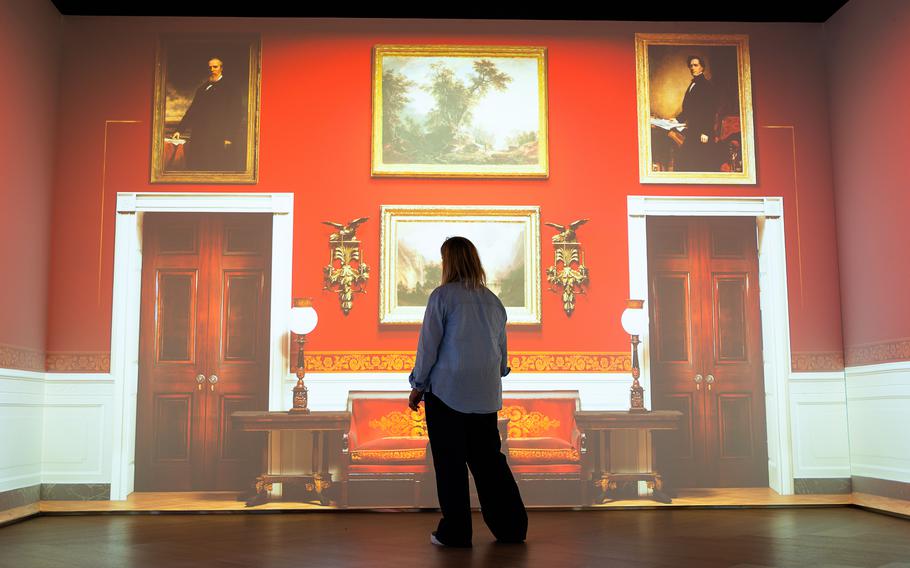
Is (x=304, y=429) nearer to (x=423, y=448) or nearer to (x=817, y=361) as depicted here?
(x=423, y=448)

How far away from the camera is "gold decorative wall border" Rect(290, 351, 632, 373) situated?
264 inches

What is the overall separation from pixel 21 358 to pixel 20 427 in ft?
1.60

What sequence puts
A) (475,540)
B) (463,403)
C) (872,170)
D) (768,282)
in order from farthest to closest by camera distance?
(768,282), (872,170), (475,540), (463,403)

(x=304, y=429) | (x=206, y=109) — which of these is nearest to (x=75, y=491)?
(x=304, y=429)

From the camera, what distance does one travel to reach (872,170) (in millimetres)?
6648

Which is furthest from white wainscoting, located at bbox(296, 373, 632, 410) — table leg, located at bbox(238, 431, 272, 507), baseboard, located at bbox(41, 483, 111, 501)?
baseboard, located at bbox(41, 483, 111, 501)

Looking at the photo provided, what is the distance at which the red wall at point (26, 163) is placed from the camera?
6.14 meters

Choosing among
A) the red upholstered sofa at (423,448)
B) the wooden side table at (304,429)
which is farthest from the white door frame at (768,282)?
the wooden side table at (304,429)

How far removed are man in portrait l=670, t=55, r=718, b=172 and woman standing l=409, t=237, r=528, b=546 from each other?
315 centimetres

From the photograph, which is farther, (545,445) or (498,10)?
(498,10)

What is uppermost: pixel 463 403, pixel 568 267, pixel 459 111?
pixel 459 111

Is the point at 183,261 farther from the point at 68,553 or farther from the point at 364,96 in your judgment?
the point at 68,553

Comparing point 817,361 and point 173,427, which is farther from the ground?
point 817,361

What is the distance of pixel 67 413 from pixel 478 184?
3565 millimetres
